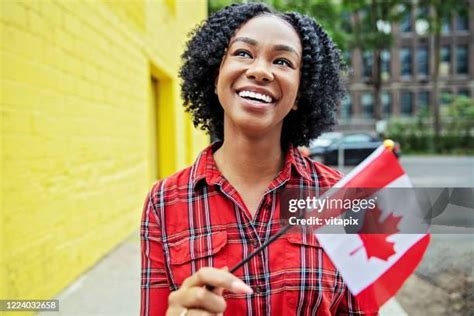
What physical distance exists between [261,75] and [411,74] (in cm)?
3940

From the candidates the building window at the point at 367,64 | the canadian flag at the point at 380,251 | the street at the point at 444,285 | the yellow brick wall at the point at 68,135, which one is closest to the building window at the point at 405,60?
the building window at the point at 367,64

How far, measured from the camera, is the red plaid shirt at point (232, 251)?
142 centimetres

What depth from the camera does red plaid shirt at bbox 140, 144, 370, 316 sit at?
1417 millimetres

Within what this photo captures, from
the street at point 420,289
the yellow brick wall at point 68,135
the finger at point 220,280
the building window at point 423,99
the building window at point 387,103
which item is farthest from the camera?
the building window at point 387,103

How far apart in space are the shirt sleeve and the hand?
31 centimetres

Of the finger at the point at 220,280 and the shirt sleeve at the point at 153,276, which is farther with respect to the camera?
the shirt sleeve at the point at 153,276

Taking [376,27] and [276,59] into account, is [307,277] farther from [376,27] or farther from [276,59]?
[376,27]

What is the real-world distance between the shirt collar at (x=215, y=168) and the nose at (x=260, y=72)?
11.7 inches

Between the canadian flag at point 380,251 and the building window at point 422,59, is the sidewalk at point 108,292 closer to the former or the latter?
the canadian flag at point 380,251

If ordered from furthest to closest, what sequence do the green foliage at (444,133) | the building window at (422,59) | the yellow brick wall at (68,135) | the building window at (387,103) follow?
1. the building window at (387,103)
2. the building window at (422,59)
3. the green foliage at (444,133)
4. the yellow brick wall at (68,135)

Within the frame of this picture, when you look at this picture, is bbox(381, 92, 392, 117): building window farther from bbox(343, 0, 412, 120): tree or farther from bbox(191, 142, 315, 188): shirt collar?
bbox(191, 142, 315, 188): shirt collar

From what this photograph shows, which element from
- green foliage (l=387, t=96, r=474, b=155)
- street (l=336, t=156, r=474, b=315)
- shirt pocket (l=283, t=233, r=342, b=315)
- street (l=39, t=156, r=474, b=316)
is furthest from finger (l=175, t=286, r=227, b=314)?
green foliage (l=387, t=96, r=474, b=155)

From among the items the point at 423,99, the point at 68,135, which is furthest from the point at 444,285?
the point at 423,99

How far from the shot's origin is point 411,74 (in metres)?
38.1
